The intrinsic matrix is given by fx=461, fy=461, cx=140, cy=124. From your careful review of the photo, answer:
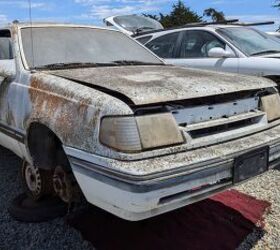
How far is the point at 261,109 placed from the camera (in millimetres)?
3535

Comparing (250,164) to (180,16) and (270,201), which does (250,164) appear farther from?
(180,16)

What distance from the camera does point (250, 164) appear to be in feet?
10.0

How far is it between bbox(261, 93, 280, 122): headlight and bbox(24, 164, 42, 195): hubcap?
1.87 metres

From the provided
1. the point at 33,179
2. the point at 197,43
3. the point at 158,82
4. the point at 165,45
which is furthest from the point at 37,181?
the point at 165,45

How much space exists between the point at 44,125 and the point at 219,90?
127 cm

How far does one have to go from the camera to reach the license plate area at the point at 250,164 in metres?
2.97

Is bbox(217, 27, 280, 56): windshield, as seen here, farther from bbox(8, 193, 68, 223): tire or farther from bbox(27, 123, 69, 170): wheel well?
bbox(27, 123, 69, 170): wheel well

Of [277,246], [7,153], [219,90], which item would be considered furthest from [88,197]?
[7,153]

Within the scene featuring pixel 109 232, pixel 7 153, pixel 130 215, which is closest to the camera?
pixel 130 215

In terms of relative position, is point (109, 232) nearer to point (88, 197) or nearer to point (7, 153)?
point (88, 197)

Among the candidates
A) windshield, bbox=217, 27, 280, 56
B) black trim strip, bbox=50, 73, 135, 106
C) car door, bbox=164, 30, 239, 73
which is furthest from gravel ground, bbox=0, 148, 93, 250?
windshield, bbox=217, 27, 280, 56

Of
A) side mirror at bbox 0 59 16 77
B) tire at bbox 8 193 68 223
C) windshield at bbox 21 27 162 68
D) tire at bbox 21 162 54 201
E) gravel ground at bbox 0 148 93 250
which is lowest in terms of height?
gravel ground at bbox 0 148 93 250

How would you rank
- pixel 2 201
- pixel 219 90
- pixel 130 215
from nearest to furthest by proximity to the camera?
pixel 130 215, pixel 219 90, pixel 2 201

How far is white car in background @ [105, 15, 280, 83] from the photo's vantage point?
6.38 m
